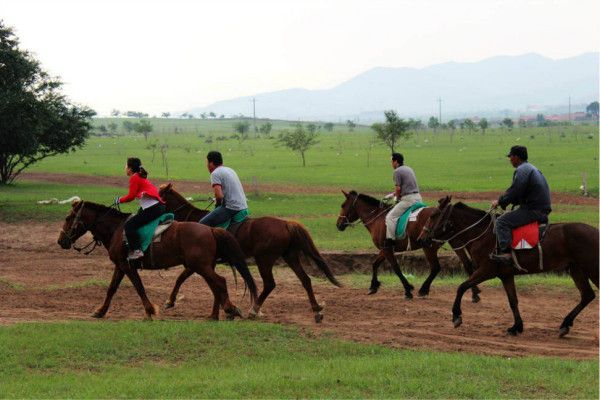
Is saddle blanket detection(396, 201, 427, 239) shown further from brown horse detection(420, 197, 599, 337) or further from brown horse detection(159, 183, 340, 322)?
brown horse detection(159, 183, 340, 322)

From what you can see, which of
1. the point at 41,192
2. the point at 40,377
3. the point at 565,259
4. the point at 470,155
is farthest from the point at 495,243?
the point at 470,155

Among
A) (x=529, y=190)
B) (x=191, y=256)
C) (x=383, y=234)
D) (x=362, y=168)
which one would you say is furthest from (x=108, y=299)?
(x=362, y=168)

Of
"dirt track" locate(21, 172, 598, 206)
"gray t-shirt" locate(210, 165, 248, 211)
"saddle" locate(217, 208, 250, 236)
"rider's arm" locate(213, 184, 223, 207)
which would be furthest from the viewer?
"dirt track" locate(21, 172, 598, 206)

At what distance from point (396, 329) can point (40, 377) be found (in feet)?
17.3

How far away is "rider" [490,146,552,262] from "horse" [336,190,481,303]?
2332 mm

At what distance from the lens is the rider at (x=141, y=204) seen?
1245 cm

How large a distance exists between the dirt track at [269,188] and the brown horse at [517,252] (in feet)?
64.4

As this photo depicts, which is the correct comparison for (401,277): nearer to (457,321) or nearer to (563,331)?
(457,321)

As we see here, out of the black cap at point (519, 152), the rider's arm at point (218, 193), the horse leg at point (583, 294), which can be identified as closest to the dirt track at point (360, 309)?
the horse leg at point (583, 294)

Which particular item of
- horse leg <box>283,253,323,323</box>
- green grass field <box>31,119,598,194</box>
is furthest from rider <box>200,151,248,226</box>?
green grass field <box>31,119,598,194</box>

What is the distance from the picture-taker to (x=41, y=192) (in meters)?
37.1

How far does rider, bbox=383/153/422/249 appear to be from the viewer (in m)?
15.5

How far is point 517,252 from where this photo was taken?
12.3 meters

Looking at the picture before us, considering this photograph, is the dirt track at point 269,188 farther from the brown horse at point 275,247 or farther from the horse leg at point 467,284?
the brown horse at point 275,247
